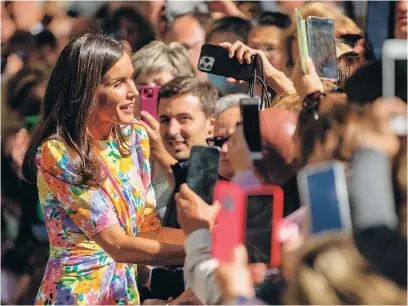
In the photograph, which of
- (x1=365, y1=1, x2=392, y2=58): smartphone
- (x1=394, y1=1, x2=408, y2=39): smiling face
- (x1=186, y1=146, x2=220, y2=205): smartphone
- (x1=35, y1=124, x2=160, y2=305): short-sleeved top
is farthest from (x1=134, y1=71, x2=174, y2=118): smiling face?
(x1=186, y1=146, x2=220, y2=205): smartphone

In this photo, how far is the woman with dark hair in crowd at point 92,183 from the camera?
3.03 metres

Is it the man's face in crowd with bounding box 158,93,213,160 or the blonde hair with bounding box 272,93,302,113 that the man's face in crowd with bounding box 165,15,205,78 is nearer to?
the man's face in crowd with bounding box 158,93,213,160

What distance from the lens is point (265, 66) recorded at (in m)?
3.24

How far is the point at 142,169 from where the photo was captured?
3277 millimetres

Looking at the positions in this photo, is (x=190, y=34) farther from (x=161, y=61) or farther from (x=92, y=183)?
(x=92, y=183)

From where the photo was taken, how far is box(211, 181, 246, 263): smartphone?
7.02 feet

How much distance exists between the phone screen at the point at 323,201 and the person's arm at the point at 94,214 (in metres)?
0.99

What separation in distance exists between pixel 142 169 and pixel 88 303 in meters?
0.46

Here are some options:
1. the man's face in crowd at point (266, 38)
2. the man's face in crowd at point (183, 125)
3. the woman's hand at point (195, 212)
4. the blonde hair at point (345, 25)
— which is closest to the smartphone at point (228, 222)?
the woman's hand at point (195, 212)

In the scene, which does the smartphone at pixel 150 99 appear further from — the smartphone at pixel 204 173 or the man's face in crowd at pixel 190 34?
the smartphone at pixel 204 173

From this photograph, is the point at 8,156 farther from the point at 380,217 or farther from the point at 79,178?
the point at 380,217

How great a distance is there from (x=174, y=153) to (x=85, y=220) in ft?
3.77

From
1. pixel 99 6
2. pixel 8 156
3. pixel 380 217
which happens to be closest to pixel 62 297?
pixel 380 217

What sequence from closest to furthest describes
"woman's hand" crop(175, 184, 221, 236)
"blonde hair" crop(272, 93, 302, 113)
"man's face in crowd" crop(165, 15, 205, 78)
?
"woman's hand" crop(175, 184, 221, 236), "blonde hair" crop(272, 93, 302, 113), "man's face in crowd" crop(165, 15, 205, 78)
